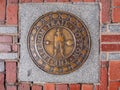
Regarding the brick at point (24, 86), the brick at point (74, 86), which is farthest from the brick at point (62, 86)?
Answer: the brick at point (24, 86)

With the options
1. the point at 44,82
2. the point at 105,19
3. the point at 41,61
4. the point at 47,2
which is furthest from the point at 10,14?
the point at 105,19

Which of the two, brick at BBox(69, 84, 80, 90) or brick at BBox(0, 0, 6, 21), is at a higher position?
brick at BBox(0, 0, 6, 21)

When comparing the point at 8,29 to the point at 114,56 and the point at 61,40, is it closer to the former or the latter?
the point at 61,40

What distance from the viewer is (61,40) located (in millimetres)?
1433

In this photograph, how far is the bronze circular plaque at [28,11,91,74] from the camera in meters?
1.43

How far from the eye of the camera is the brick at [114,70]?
147cm

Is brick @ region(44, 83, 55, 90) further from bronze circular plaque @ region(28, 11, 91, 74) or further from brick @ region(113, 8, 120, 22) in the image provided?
brick @ region(113, 8, 120, 22)

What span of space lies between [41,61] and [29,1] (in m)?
0.42

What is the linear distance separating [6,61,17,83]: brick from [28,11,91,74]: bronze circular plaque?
20 cm

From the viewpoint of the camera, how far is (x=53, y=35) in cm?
144

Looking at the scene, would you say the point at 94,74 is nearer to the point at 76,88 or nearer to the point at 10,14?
the point at 76,88

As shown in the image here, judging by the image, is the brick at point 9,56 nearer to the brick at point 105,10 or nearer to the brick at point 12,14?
the brick at point 12,14

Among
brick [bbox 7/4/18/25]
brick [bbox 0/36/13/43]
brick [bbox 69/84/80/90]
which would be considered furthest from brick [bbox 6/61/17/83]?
brick [bbox 69/84/80/90]

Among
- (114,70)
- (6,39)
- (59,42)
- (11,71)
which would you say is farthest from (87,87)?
(6,39)
